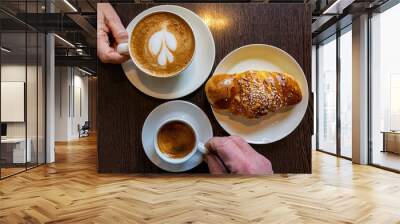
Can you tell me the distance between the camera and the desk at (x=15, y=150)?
464cm

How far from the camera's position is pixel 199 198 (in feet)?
10.5

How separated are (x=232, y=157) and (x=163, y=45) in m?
1.47

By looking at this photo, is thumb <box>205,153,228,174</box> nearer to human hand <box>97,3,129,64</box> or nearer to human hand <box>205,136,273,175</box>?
human hand <box>205,136,273,175</box>

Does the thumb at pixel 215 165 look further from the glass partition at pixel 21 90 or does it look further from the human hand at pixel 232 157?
the glass partition at pixel 21 90

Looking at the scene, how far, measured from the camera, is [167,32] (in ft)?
13.5

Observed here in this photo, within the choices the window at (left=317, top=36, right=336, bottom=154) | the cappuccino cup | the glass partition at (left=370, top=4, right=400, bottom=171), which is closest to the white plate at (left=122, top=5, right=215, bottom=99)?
the cappuccino cup

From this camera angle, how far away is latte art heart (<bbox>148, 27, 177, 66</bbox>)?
408cm

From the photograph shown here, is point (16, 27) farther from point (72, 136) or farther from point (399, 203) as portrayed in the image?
point (72, 136)

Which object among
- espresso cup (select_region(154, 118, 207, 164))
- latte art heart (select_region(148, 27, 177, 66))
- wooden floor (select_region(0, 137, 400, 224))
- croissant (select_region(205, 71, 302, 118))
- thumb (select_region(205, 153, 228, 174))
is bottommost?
wooden floor (select_region(0, 137, 400, 224))

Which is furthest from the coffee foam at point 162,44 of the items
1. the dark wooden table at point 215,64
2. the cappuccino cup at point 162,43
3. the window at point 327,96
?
the window at point 327,96

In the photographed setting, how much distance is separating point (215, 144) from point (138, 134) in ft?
3.16

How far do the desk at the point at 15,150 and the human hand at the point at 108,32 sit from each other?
1.69 metres

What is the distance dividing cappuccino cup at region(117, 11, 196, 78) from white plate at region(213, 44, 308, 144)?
0.53 m

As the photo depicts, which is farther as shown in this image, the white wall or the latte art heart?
the white wall
